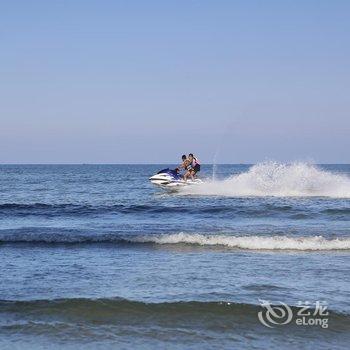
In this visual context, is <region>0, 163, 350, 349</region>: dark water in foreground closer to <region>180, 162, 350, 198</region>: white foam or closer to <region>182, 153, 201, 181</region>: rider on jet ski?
<region>182, 153, 201, 181</region>: rider on jet ski

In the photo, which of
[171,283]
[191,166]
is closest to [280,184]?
Answer: [191,166]

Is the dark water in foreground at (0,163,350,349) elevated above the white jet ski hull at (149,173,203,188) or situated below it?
below

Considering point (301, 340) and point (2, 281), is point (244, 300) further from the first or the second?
point (2, 281)

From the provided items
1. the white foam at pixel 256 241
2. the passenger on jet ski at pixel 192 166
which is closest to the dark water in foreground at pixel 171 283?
the white foam at pixel 256 241

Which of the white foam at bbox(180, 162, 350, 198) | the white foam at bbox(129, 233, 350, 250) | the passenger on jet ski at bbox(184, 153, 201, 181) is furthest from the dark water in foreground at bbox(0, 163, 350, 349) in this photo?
the white foam at bbox(180, 162, 350, 198)

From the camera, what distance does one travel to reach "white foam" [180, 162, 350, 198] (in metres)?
34.5

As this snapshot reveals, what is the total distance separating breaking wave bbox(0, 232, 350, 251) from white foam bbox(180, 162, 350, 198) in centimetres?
1797

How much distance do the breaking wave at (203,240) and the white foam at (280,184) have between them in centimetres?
1797

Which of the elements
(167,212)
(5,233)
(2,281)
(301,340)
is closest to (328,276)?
(301,340)

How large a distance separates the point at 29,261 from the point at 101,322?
4.86m

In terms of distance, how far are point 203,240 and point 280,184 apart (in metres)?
21.7

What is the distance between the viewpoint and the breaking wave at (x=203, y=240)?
14414 millimetres

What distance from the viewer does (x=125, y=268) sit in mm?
11633

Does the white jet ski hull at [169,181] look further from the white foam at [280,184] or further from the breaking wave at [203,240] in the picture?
the breaking wave at [203,240]
